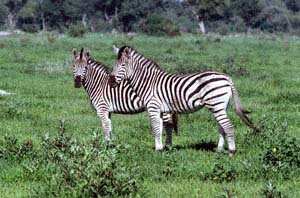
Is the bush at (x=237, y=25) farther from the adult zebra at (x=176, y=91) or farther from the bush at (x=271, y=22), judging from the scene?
the adult zebra at (x=176, y=91)

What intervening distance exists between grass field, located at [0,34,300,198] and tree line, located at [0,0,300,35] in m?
54.6

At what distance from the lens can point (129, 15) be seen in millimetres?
89125

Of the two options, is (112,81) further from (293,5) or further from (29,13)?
(293,5)

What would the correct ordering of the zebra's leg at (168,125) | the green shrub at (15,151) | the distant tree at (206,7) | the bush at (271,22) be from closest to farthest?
the green shrub at (15,151)
the zebra's leg at (168,125)
the distant tree at (206,7)
the bush at (271,22)

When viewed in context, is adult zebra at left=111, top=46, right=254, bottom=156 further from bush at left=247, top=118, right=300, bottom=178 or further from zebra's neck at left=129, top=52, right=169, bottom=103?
bush at left=247, top=118, right=300, bottom=178

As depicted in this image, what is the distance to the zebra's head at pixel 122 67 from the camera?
13.0 metres

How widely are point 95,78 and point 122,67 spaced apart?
0.79 metres

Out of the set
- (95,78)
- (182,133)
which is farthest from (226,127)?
(95,78)

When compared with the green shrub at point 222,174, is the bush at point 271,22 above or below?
below

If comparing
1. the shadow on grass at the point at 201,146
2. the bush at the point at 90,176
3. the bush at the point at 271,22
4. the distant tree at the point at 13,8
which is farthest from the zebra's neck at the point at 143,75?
the distant tree at the point at 13,8

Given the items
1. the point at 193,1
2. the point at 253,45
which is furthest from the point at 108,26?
the point at 253,45

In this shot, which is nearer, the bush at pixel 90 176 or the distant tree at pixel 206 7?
the bush at pixel 90 176

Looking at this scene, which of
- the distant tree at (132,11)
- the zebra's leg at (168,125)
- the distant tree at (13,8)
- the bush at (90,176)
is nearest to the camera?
the bush at (90,176)

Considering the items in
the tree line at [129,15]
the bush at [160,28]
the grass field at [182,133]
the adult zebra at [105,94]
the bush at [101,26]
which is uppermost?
the adult zebra at [105,94]
